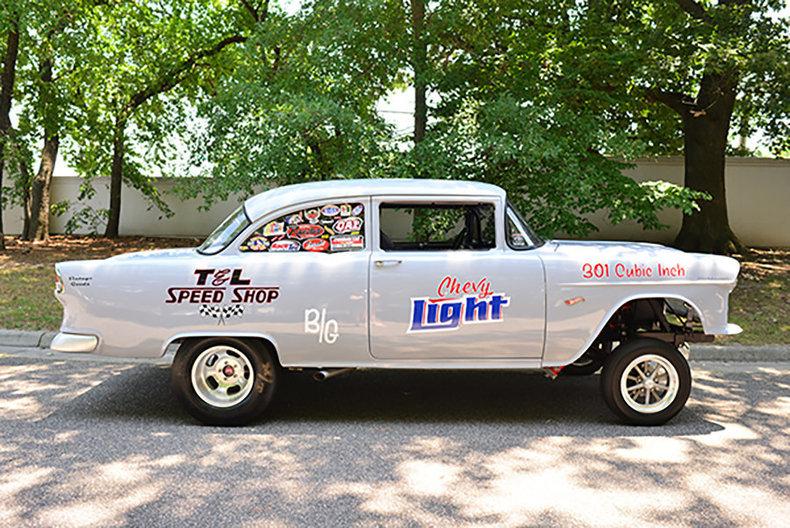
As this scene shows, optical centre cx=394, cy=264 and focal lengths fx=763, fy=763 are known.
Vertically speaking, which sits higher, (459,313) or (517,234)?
(517,234)

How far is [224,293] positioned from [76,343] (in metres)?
1.18

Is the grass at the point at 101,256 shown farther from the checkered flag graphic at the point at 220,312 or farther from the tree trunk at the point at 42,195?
the checkered flag graphic at the point at 220,312

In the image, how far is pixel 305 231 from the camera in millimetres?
5848

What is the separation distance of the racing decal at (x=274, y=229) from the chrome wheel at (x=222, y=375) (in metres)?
0.91

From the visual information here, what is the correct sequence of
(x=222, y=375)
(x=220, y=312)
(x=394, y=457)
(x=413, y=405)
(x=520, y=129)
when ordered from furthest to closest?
1. (x=520, y=129)
2. (x=413, y=405)
3. (x=222, y=375)
4. (x=220, y=312)
5. (x=394, y=457)

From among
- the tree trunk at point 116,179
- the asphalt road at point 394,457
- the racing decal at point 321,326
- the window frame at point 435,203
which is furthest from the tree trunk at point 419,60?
the tree trunk at point 116,179

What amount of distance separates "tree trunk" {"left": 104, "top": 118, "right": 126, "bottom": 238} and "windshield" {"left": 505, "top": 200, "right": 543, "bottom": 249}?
15458mm

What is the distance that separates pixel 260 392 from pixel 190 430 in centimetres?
57

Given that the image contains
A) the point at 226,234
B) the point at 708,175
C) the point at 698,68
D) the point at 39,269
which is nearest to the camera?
the point at 226,234

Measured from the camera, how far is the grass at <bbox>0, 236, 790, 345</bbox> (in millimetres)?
9109

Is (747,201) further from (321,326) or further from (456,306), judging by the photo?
(321,326)

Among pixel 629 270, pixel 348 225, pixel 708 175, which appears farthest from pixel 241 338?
pixel 708 175

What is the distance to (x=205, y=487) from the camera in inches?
175

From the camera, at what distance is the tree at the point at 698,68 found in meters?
11.1
